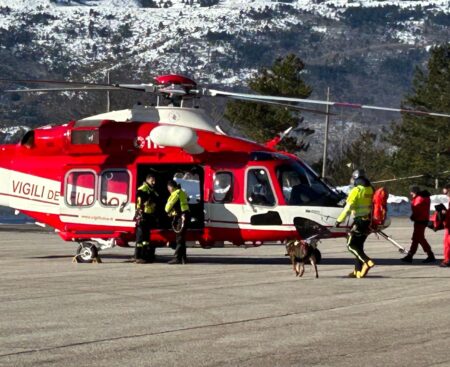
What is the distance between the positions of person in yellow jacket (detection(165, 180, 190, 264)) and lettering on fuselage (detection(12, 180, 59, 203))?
2632 mm

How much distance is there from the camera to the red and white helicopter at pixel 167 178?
914 inches

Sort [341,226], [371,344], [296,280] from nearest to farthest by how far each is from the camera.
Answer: [371,344] < [296,280] < [341,226]

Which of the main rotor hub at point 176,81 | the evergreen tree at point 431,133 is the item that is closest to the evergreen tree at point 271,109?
the evergreen tree at point 431,133

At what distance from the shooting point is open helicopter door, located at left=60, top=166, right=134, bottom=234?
24.1m

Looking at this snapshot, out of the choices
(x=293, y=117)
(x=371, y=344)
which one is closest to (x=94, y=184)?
(x=371, y=344)

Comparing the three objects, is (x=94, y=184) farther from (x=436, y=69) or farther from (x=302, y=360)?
(x=436, y=69)

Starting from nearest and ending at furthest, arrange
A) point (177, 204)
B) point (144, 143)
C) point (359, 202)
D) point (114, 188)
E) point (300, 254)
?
point (300, 254) → point (359, 202) → point (177, 204) → point (144, 143) → point (114, 188)

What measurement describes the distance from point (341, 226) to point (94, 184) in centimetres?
491

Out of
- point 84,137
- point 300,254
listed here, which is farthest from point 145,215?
point 300,254

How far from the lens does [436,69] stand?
8850 cm

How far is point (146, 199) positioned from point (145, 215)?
1.00 ft

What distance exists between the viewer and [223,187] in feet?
77.7

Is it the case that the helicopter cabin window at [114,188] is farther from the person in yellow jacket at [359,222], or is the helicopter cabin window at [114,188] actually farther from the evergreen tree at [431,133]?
the evergreen tree at [431,133]

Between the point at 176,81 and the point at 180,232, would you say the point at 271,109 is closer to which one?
the point at 180,232
